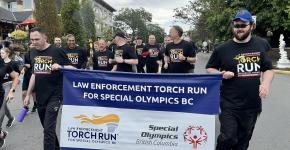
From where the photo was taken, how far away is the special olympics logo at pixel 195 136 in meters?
5.00

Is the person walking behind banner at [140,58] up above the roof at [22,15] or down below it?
below

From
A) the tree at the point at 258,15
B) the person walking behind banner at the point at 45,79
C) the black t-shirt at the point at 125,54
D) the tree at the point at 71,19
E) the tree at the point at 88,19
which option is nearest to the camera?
the person walking behind banner at the point at 45,79

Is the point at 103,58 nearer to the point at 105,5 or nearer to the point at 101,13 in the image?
the point at 101,13

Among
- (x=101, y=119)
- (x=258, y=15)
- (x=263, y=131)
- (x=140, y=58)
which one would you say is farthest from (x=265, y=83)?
(x=258, y=15)

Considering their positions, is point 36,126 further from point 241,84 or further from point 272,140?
point 241,84

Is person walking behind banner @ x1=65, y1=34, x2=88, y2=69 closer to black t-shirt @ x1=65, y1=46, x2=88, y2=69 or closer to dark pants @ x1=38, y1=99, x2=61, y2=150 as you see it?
black t-shirt @ x1=65, y1=46, x2=88, y2=69

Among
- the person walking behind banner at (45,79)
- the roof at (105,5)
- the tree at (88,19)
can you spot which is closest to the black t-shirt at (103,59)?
the person walking behind banner at (45,79)

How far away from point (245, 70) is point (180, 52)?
3.77 meters

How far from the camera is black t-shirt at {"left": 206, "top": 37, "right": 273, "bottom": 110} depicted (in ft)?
16.9

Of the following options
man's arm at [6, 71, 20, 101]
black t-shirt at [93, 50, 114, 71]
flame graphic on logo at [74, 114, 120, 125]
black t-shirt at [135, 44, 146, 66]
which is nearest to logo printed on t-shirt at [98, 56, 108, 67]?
black t-shirt at [93, 50, 114, 71]

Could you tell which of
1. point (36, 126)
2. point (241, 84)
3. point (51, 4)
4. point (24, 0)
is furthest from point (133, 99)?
point (24, 0)

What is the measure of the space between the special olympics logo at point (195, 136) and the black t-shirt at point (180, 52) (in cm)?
394

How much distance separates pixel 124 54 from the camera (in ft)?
29.5

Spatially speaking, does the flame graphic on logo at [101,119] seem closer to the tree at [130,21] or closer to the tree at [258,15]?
the tree at [258,15]
